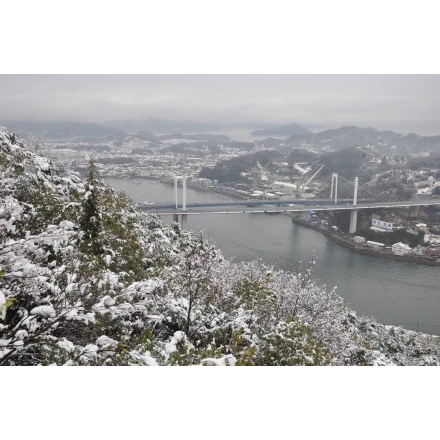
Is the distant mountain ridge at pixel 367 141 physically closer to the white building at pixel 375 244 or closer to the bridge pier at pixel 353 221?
the bridge pier at pixel 353 221

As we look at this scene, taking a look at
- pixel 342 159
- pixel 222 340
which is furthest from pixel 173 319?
pixel 342 159

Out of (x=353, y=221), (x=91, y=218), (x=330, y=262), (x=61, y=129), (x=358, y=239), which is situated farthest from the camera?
(x=353, y=221)

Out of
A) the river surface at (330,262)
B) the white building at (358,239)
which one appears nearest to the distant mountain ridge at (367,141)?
the white building at (358,239)

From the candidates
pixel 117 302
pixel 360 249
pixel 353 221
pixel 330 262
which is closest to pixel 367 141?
pixel 353 221

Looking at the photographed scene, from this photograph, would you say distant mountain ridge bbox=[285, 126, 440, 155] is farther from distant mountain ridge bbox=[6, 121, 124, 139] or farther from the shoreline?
distant mountain ridge bbox=[6, 121, 124, 139]

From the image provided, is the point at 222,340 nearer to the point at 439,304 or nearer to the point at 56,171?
the point at 56,171

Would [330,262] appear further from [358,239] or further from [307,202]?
[307,202]
